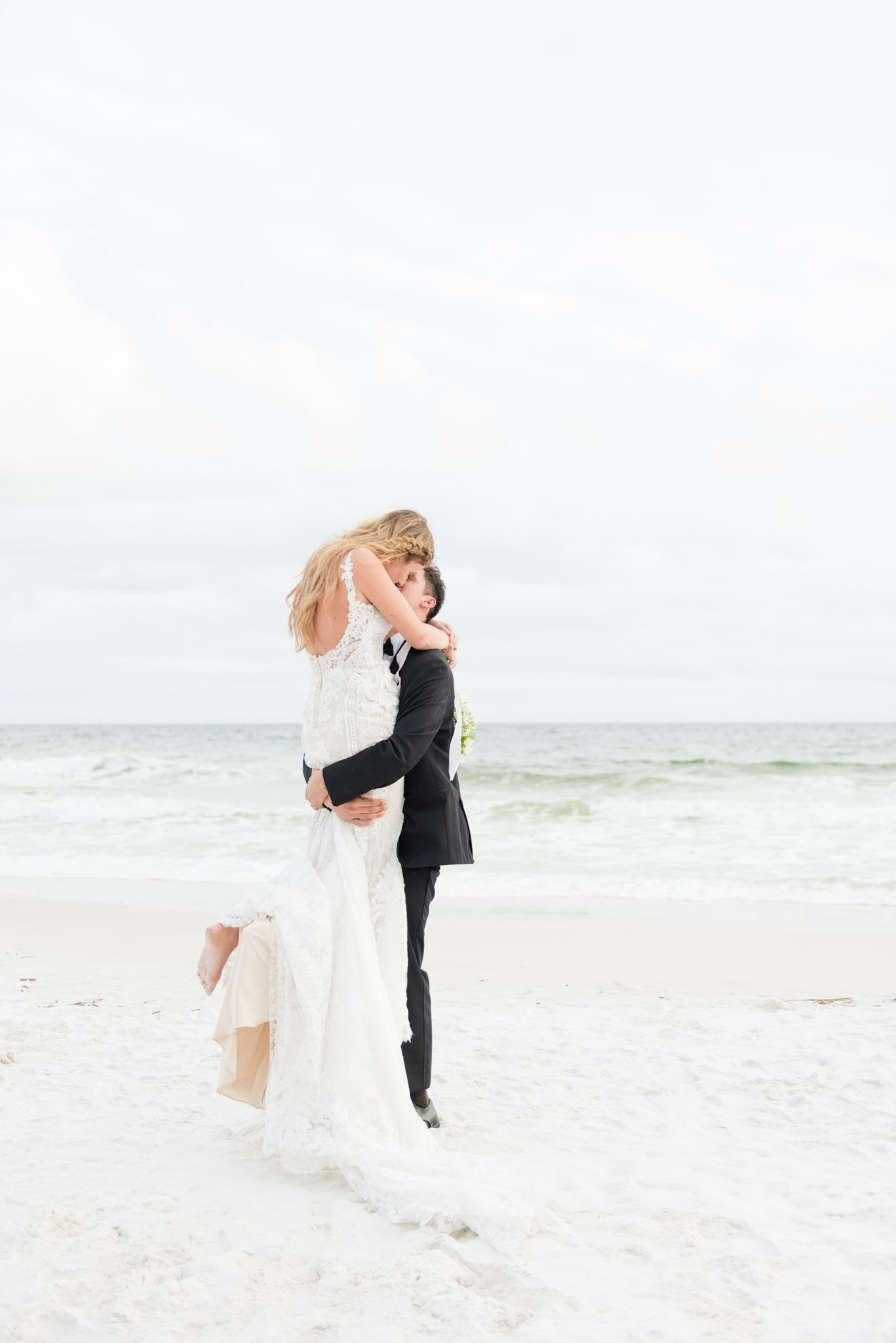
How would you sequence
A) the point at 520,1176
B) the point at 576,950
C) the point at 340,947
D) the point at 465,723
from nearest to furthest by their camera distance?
the point at 520,1176
the point at 340,947
the point at 465,723
the point at 576,950

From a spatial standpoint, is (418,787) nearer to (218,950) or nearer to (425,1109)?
(218,950)

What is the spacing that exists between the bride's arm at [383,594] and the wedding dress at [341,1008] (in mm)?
39

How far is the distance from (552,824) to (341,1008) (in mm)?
12375

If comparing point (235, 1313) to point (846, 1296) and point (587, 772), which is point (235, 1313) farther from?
point (587, 772)

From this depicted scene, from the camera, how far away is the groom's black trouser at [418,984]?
3.16m

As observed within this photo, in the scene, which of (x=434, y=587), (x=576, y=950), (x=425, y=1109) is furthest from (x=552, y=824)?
(x=434, y=587)

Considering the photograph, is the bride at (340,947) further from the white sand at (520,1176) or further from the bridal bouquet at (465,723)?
the bridal bouquet at (465,723)

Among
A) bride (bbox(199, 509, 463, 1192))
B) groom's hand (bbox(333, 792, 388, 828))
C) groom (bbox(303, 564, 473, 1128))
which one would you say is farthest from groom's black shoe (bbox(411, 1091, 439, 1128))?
groom's hand (bbox(333, 792, 388, 828))

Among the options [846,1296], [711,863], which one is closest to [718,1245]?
[846,1296]

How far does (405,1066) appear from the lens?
10.6 ft

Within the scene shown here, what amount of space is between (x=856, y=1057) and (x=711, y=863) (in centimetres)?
702

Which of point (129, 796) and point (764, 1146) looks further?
point (129, 796)

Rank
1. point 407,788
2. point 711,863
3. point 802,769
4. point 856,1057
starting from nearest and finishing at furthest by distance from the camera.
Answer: point 407,788, point 856,1057, point 711,863, point 802,769

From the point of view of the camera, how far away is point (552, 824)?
14953 millimetres
